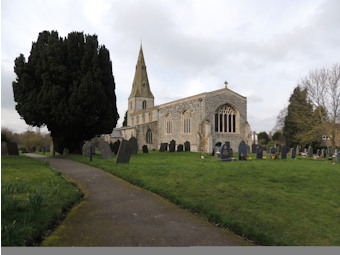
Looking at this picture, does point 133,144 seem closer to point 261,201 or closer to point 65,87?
point 65,87

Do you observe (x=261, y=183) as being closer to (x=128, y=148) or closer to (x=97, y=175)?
(x=97, y=175)

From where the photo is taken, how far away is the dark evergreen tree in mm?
16031

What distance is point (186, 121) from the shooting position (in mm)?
30891

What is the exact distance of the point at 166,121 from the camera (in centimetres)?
3450

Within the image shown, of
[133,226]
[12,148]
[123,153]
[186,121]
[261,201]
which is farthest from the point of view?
[186,121]

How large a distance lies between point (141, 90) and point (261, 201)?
1714 inches

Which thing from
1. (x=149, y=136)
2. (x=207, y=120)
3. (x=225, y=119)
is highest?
(x=225, y=119)

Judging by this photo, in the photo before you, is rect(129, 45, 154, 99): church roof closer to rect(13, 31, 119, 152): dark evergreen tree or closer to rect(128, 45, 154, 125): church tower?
rect(128, 45, 154, 125): church tower

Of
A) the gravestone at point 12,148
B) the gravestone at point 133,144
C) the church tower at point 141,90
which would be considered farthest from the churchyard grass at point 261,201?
the church tower at point 141,90

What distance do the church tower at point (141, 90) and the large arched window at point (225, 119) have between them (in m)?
21.7

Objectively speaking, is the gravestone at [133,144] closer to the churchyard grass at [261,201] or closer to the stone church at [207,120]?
the churchyard grass at [261,201]

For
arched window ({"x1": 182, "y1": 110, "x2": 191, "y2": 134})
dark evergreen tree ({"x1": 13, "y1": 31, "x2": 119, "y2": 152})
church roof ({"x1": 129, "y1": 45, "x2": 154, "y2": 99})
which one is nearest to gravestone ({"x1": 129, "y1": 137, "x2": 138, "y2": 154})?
dark evergreen tree ({"x1": 13, "y1": 31, "x2": 119, "y2": 152})

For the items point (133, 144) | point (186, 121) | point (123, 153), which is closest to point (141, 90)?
point (186, 121)

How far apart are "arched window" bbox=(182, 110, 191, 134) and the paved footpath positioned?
984 inches
